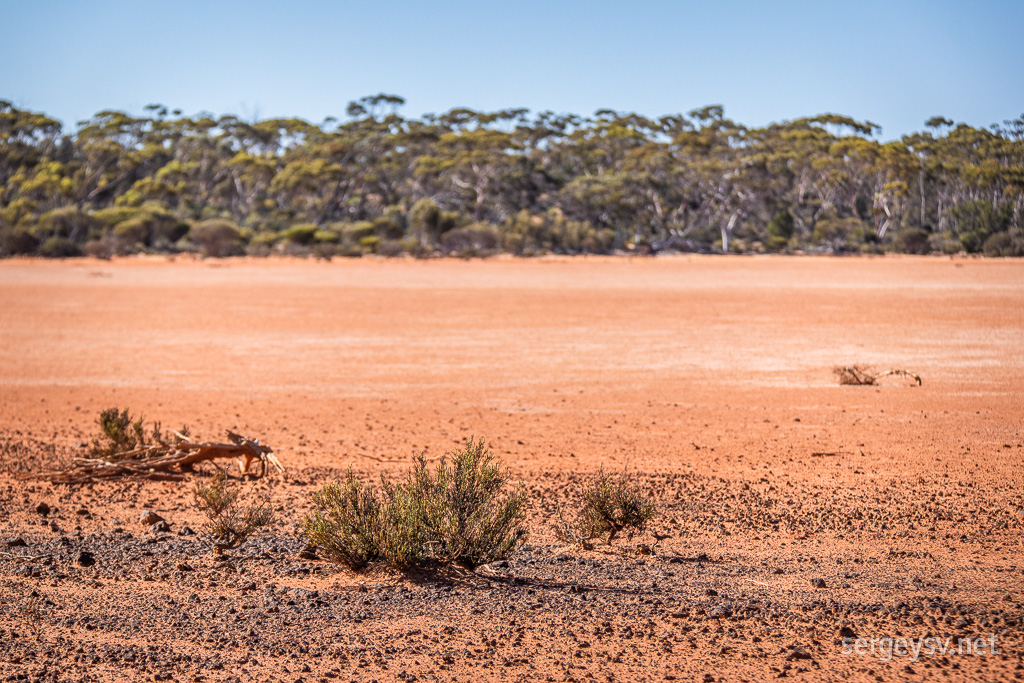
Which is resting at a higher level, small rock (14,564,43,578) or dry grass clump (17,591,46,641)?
dry grass clump (17,591,46,641)

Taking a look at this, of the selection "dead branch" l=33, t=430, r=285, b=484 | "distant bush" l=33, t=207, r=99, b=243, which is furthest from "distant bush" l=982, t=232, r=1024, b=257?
"distant bush" l=33, t=207, r=99, b=243

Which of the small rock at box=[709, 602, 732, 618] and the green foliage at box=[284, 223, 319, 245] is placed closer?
the small rock at box=[709, 602, 732, 618]

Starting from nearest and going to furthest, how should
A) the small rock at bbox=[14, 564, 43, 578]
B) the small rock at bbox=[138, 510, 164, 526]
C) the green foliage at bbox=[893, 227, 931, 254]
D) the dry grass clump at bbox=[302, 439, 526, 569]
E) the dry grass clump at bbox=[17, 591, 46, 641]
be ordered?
the dry grass clump at bbox=[17, 591, 46, 641]
the small rock at bbox=[14, 564, 43, 578]
the dry grass clump at bbox=[302, 439, 526, 569]
the small rock at bbox=[138, 510, 164, 526]
the green foliage at bbox=[893, 227, 931, 254]

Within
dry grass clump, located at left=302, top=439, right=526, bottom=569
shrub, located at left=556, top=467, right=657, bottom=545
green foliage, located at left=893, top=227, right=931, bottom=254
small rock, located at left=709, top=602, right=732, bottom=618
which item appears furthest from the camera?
green foliage, located at left=893, top=227, right=931, bottom=254

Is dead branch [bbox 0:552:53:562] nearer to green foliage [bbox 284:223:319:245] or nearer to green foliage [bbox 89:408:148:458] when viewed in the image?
green foliage [bbox 89:408:148:458]

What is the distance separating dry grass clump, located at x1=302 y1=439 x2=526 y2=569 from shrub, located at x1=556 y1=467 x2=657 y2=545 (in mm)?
534

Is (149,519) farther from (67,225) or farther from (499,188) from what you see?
(499,188)

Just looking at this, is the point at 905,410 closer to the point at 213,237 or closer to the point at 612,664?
the point at 612,664

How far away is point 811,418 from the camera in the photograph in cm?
1150

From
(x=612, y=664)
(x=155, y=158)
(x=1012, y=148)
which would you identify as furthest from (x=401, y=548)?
(x=155, y=158)

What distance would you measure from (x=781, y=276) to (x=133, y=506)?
101 ft

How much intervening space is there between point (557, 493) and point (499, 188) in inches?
2300

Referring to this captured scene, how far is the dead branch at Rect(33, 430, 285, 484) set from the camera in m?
8.28

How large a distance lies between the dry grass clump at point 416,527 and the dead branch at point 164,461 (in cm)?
243
